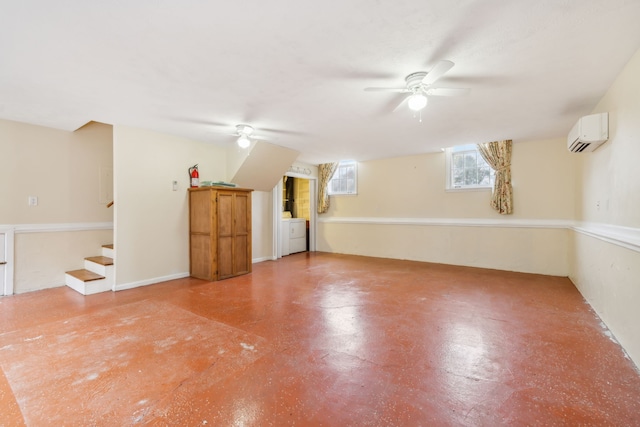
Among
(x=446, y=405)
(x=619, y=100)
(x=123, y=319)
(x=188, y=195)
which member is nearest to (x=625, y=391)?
(x=446, y=405)

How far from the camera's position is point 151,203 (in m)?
4.16

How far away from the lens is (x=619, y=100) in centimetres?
246

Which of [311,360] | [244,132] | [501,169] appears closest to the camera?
[311,360]

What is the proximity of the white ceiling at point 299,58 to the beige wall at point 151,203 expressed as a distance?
47cm

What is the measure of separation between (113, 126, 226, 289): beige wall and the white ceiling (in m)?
0.47

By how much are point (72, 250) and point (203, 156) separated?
2.36 meters

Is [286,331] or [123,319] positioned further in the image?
[123,319]

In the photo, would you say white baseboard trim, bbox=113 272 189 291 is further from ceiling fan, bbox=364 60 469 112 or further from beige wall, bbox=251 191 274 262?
ceiling fan, bbox=364 60 469 112

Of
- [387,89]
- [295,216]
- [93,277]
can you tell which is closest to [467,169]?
[387,89]

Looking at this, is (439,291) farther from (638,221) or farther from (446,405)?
(446,405)

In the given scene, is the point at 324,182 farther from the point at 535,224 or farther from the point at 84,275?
the point at 84,275

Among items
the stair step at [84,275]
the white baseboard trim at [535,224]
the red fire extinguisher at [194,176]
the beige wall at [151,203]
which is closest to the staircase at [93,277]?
the stair step at [84,275]

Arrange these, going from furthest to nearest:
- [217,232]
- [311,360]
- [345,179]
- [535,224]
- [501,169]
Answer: [345,179], [501,169], [535,224], [217,232], [311,360]

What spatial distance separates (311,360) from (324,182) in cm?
546
